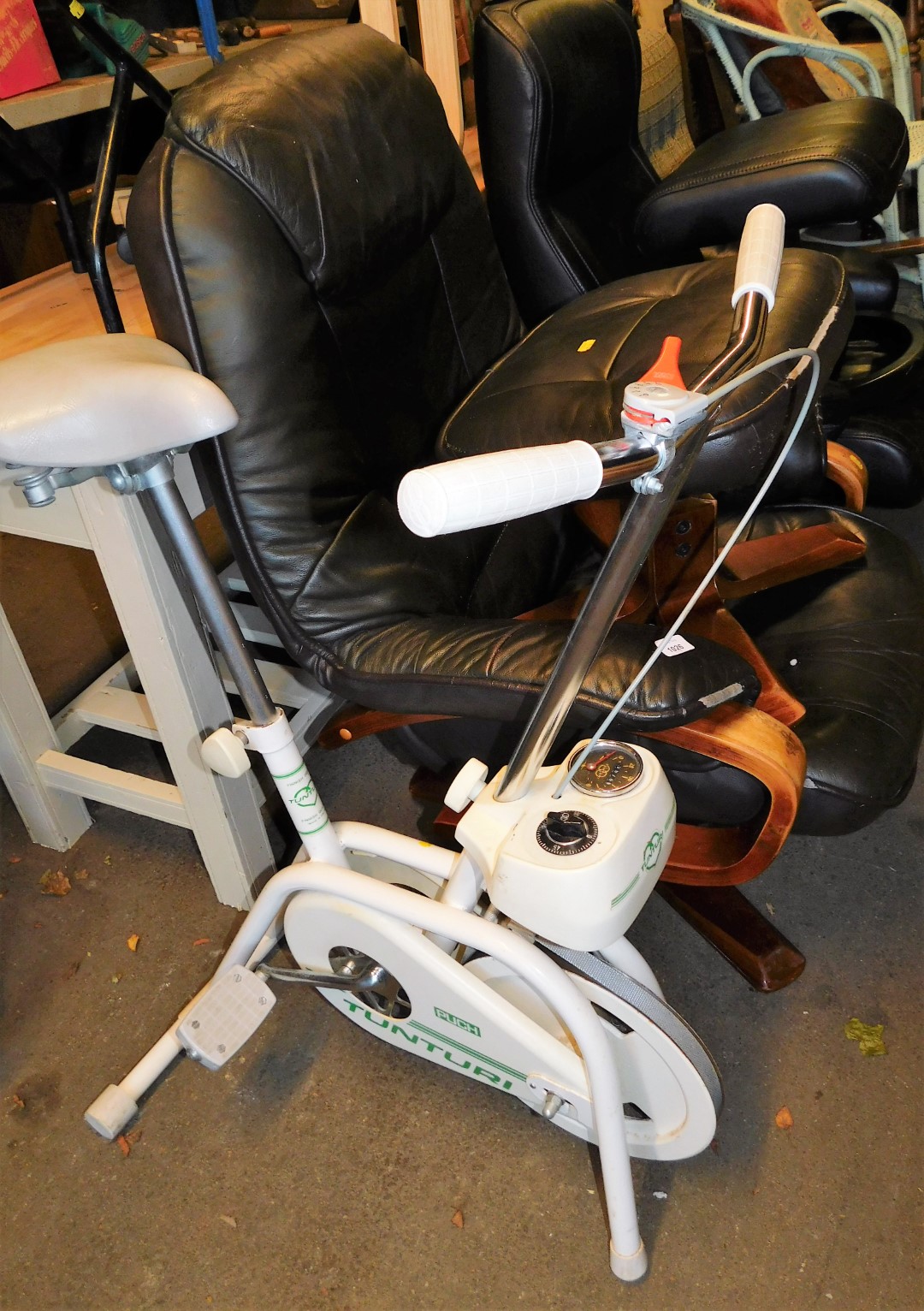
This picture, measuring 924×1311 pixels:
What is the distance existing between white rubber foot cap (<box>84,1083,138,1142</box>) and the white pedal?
4.6 inches

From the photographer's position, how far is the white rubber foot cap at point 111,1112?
1257mm

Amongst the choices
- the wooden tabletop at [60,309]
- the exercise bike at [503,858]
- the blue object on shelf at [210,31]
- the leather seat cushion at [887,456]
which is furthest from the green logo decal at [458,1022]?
the blue object on shelf at [210,31]

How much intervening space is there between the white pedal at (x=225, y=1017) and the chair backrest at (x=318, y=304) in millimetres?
429

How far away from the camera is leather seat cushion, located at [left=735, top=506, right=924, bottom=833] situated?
3.81 feet

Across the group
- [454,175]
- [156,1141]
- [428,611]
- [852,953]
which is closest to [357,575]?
[428,611]

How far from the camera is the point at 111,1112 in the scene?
1260 mm

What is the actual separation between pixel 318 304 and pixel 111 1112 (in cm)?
104

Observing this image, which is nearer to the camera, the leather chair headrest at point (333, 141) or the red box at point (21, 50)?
the leather chair headrest at point (333, 141)

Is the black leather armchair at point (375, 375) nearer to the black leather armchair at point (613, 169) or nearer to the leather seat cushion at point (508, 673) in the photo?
the leather seat cushion at point (508, 673)

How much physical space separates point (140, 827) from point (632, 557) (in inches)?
48.9

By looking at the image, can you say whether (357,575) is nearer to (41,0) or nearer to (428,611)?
(428,611)

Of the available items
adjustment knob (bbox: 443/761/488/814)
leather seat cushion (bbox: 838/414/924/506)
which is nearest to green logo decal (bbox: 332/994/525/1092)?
adjustment knob (bbox: 443/761/488/814)

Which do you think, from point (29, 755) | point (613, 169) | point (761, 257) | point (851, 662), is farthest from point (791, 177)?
point (29, 755)

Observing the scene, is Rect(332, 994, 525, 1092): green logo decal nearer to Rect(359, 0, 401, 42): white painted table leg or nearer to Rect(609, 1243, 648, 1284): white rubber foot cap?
Rect(609, 1243, 648, 1284): white rubber foot cap
